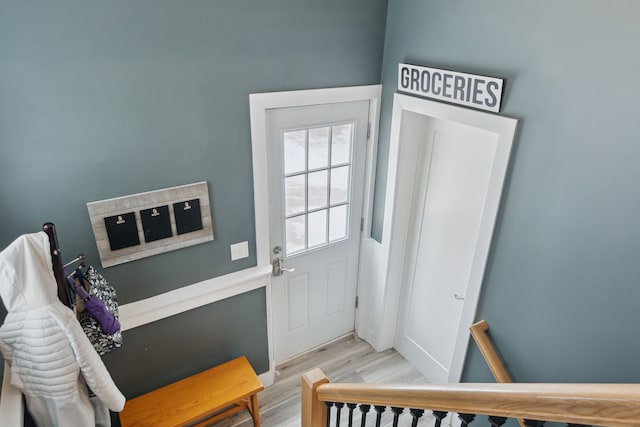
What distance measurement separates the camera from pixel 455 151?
2658mm

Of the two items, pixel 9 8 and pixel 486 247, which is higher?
pixel 9 8

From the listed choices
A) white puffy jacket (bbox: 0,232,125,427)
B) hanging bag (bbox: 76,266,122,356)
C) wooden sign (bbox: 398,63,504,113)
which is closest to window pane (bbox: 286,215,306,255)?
wooden sign (bbox: 398,63,504,113)

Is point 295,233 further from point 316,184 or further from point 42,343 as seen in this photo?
point 42,343

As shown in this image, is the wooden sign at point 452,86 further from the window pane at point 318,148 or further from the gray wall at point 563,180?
the window pane at point 318,148

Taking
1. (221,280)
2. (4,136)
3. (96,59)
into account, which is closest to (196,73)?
(96,59)

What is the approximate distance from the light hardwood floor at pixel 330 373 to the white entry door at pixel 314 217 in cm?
12

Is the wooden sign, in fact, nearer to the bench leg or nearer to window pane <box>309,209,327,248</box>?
window pane <box>309,209,327,248</box>

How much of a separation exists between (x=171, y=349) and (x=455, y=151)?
2259 millimetres

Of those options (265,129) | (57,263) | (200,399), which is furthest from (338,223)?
(57,263)

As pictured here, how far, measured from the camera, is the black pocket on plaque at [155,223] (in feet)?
7.41

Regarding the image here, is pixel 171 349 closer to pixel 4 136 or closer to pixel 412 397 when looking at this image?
pixel 4 136

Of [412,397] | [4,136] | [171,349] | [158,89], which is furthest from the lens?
[171,349]

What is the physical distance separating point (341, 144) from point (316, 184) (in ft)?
1.11

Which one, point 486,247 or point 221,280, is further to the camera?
point 221,280
